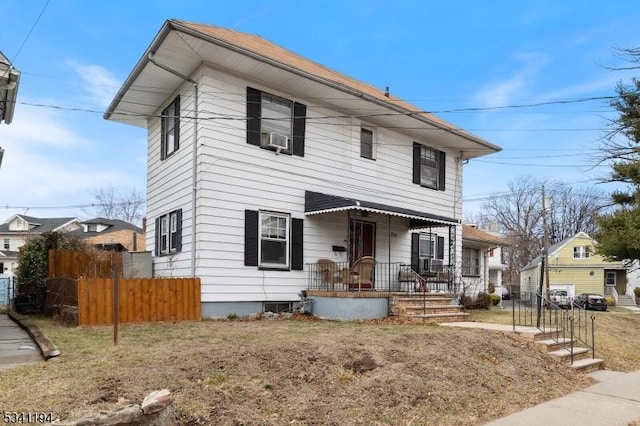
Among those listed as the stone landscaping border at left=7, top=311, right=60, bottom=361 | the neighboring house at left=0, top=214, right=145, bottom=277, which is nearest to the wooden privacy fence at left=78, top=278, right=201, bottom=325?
the stone landscaping border at left=7, top=311, right=60, bottom=361

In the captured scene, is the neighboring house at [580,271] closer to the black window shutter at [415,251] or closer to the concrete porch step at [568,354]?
the black window shutter at [415,251]

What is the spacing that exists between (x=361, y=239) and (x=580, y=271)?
38.0 meters

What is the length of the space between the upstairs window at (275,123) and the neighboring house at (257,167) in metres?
0.03

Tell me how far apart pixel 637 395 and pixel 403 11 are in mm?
9584

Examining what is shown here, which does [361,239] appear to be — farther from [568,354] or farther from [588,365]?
[588,365]

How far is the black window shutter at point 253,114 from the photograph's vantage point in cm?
1268

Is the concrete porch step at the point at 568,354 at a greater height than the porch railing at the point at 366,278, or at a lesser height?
lesser

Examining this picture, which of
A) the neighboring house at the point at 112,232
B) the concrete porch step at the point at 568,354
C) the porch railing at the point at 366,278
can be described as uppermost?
the neighboring house at the point at 112,232

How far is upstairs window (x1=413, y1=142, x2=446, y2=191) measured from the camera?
17156 millimetres

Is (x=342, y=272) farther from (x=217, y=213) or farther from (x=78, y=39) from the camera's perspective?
(x=78, y=39)

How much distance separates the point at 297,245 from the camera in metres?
13.4

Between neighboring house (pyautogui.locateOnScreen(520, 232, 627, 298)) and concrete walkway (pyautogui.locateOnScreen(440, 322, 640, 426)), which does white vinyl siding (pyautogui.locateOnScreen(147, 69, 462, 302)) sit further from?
neighboring house (pyautogui.locateOnScreen(520, 232, 627, 298))

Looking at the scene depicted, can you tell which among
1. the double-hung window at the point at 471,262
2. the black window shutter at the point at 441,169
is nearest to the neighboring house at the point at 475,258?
the double-hung window at the point at 471,262

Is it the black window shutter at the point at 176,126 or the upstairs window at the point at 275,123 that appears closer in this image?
the upstairs window at the point at 275,123
